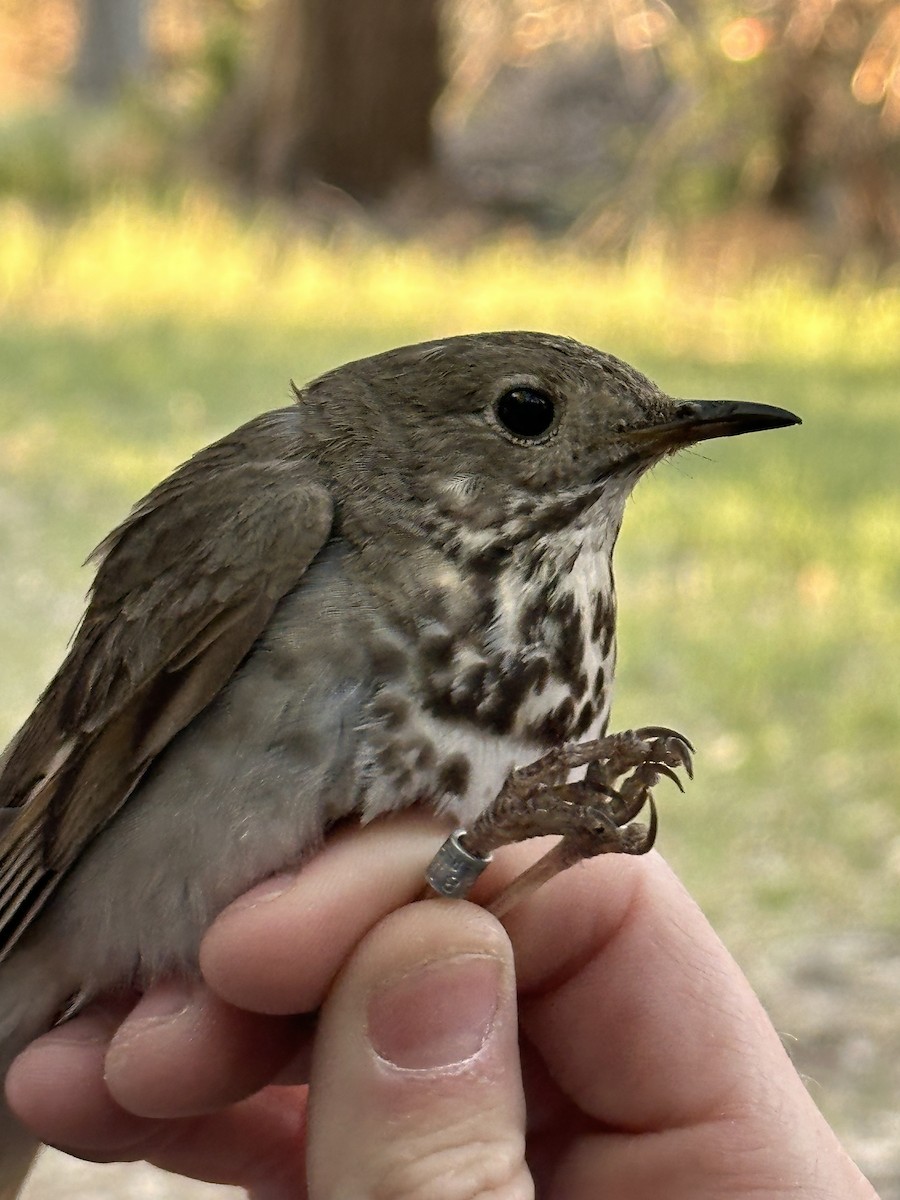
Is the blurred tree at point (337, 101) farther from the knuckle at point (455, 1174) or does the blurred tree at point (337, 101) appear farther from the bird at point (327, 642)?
the knuckle at point (455, 1174)

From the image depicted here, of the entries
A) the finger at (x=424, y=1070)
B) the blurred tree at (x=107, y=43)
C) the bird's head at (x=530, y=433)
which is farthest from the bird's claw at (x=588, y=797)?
the blurred tree at (x=107, y=43)

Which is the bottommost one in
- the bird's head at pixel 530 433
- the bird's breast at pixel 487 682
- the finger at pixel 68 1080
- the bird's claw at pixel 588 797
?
the finger at pixel 68 1080

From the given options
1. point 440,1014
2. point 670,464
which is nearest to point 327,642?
point 440,1014

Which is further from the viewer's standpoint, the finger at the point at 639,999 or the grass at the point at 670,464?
the grass at the point at 670,464

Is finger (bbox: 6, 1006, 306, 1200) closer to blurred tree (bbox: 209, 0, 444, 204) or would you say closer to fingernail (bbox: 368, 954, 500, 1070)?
fingernail (bbox: 368, 954, 500, 1070)

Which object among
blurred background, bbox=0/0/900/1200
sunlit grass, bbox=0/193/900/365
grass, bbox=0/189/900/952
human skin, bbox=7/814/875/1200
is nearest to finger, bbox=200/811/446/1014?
human skin, bbox=7/814/875/1200

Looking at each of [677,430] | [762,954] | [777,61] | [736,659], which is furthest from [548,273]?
[677,430]

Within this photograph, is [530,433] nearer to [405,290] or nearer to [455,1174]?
[455,1174]
